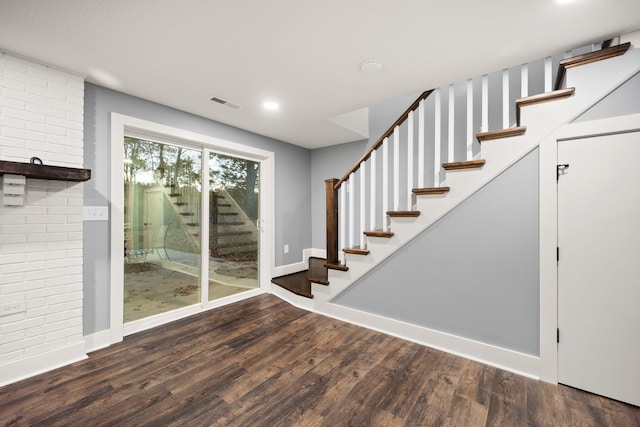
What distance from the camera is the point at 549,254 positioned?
1.92 metres

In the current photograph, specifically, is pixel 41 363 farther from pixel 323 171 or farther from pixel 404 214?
pixel 323 171

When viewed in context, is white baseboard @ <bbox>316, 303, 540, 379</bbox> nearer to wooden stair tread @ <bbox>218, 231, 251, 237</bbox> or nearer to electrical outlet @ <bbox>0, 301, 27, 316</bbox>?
wooden stair tread @ <bbox>218, 231, 251, 237</bbox>

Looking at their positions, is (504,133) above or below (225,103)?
below

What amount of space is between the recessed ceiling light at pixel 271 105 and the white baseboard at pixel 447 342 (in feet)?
7.75

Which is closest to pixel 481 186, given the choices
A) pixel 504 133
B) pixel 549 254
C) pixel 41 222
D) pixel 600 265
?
pixel 504 133

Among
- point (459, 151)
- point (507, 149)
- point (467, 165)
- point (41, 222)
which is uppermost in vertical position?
point (459, 151)

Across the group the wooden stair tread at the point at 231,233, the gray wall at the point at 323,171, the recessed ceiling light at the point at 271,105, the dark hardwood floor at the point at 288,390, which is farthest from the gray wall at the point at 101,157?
the gray wall at the point at 323,171

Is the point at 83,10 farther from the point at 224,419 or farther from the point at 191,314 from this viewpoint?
the point at 191,314

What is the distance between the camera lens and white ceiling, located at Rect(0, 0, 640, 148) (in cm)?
152

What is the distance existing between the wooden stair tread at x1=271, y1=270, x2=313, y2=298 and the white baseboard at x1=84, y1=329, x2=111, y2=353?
6.29ft

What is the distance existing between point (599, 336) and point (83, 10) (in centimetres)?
384

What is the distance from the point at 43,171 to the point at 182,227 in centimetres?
137

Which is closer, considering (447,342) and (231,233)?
(447,342)

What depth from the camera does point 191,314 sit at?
315cm
